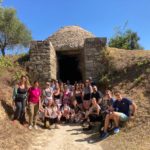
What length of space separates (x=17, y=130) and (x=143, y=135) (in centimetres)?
401

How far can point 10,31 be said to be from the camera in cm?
2877

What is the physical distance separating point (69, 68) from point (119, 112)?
31.1 ft

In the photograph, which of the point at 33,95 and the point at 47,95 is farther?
the point at 47,95

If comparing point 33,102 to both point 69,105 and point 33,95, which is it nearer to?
point 33,95

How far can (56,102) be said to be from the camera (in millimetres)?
12656

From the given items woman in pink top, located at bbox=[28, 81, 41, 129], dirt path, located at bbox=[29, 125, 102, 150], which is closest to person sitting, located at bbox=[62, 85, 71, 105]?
dirt path, located at bbox=[29, 125, 102, 150]

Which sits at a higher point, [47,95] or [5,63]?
[5,63]

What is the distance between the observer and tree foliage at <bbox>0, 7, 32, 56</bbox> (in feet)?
94.6

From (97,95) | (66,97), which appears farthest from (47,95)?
(97,95)

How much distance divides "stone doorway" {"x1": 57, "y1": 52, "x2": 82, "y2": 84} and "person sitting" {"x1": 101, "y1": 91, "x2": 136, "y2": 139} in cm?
776

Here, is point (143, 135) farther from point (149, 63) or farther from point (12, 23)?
point (12, 23)

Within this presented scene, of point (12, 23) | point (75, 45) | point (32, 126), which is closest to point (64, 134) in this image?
point (32, 126)

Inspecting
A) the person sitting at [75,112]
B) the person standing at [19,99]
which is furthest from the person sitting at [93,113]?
the person standing at [19,99]

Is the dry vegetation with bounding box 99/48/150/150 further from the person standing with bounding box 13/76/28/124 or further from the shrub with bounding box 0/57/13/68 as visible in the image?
the shrub with bounding box 0/57/13/68
